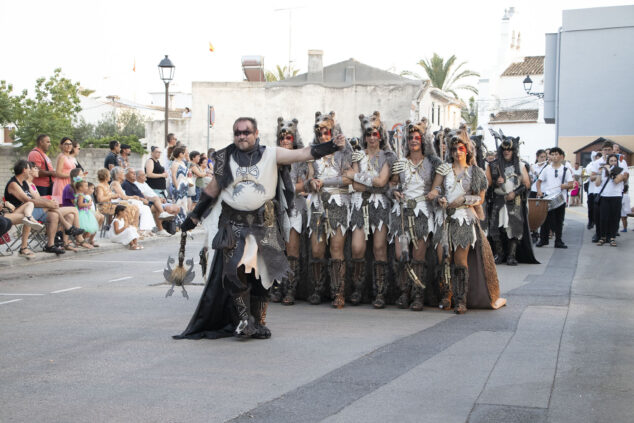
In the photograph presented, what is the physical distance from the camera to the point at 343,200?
32.7 ft

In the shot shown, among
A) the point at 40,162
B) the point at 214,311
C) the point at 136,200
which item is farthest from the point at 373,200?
the point at 136,200

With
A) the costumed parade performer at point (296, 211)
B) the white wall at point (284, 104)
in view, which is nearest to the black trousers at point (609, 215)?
the costumed parade performer at point (296, 211)

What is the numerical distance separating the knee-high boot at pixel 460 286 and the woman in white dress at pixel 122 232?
950 cm

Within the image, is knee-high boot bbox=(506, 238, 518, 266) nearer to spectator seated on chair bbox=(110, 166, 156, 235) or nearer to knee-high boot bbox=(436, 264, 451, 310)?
knee-high boot bbox=(436, 264, 451, 310)

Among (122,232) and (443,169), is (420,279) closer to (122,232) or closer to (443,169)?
(443,169)

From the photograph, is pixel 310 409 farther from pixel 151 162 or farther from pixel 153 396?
pixel 151 162

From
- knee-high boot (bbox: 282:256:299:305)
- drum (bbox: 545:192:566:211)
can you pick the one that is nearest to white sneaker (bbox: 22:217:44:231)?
knee-high boot (bbox: 282:256:299:305)

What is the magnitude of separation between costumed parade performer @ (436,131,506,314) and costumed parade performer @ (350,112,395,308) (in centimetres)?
70

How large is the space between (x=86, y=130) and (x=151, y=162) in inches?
1409

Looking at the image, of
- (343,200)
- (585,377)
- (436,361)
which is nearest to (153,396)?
(436,361)

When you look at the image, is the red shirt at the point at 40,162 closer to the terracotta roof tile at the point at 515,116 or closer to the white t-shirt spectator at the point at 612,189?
the white t-shirt spectator at the point at 612,189

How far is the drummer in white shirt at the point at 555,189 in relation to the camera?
18.5 m

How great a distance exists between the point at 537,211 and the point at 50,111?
3350cm

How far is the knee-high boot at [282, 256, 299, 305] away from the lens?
1020 centimetres
